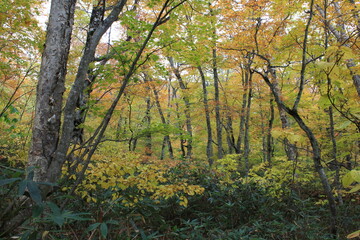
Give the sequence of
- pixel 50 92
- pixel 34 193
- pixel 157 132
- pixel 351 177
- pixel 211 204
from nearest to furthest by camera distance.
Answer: pixel 34 193, pixel 351 177, pixel 50 92, pixel 211 204, pixel 157 132

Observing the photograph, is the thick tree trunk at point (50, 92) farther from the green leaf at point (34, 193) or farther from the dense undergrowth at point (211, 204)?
the green leaf at point (34, 193)

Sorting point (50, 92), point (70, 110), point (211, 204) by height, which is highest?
point (50, 92)

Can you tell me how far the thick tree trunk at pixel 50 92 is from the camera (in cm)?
201

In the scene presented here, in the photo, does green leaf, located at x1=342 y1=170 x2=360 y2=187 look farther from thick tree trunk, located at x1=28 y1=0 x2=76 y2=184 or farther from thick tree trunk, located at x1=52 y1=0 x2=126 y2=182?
thick tree trunk, located at x1=28 y1=0 x2=76 y2=184

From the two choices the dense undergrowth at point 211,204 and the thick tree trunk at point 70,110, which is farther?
the dense undergrowth at point 211,204

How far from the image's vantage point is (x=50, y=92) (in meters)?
2.04

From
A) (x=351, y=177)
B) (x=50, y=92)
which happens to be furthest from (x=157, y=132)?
(x=351, y=177)

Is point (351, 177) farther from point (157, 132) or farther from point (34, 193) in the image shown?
point (157, 132)

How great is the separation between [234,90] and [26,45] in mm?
9316

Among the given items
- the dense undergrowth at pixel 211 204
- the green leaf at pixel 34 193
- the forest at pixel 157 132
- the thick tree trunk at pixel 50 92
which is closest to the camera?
the green leaf at pixel 34 193

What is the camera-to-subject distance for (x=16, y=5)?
14.2 ft

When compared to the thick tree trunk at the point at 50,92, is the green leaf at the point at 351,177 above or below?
below

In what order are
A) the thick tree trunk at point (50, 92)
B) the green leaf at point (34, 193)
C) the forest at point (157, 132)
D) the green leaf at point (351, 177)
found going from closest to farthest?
the green leaf at point (34, 193), the green leaf at point (351, 177), the forest at point (157, 132), the thick tree trunk at point (50, 92)

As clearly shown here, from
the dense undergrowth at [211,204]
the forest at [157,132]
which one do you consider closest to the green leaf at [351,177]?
the forest at [157,132]
